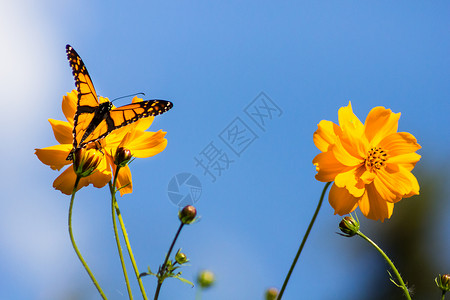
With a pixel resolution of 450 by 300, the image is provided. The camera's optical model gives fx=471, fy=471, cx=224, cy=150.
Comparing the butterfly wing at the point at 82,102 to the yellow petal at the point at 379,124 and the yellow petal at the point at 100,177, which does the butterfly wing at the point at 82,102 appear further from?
the yellow petal at the point at 379,124

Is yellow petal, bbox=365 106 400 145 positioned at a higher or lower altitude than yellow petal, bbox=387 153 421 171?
higher

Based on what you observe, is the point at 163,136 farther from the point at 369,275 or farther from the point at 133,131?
the point at 369,275

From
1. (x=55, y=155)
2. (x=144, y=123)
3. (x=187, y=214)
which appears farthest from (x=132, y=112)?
(x=187, y=214)

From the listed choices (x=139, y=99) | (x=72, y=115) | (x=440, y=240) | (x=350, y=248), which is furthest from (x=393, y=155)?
(x=440, y=240)

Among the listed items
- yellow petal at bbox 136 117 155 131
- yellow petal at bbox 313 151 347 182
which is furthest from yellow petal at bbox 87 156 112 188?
yellow petal at bbox 313 151 347 182

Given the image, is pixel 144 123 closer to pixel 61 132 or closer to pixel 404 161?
pixel 61 132

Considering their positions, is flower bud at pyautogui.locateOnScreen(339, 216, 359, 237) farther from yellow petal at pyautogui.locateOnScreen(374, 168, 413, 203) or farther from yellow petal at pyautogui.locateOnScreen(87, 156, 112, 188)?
yellow petal at pyautogui.locateOnScreen(87, 156, 112, 188)
